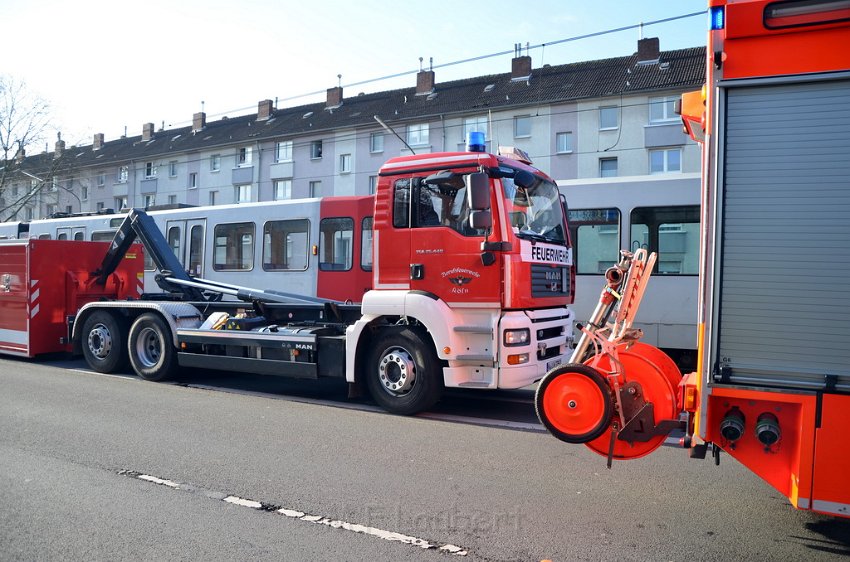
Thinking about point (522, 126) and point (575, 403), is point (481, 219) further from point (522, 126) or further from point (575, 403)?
point (522, 126)

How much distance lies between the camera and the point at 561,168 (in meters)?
34.3

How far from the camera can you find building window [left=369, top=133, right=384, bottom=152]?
40.6 meters

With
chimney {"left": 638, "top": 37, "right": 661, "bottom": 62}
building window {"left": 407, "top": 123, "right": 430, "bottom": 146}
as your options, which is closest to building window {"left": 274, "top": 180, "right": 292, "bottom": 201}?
building window {"left": 407, "top": 123, "right": 430, "bottom": 146}

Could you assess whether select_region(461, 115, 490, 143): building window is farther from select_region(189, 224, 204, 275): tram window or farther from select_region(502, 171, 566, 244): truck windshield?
select_region(502, 171, 566, 244): truck windshield

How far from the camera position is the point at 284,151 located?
4450cm

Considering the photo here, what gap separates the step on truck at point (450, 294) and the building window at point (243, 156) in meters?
39.4

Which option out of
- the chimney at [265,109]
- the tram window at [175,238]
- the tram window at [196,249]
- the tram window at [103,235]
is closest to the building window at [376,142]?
the chimney at [265,109]

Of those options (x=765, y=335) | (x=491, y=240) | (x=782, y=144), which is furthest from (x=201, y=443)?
(x=782, y=144)

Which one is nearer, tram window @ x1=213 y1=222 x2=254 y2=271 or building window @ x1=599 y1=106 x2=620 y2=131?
tram window @ x1=213 y1=222 x2=254 y2=271

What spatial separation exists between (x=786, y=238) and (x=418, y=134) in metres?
36.5

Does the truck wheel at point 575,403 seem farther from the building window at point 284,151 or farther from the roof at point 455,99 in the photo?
the building window at point 284,151

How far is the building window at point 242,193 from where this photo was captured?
1831 inches

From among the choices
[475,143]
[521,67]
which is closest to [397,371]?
[475,143]

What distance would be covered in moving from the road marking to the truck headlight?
3.18 m
